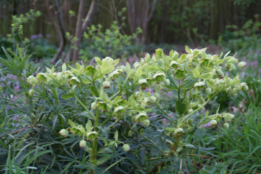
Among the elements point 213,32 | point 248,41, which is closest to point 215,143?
point 248,41

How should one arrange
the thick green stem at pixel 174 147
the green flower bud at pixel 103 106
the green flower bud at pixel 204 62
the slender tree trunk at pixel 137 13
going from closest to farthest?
1. the green flower bud at pixel 103 106
2. the green flower bud at pixel 204 62
3. the thick green stem at pixel 174 147
4. the slender tree trunk at pixel 137 13

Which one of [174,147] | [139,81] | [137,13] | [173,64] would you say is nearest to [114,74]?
[139,81]

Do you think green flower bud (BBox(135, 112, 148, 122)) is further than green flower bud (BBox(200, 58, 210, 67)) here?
No

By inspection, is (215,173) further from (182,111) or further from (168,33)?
(168,33)

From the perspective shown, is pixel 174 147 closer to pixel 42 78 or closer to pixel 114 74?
pixel 114 74

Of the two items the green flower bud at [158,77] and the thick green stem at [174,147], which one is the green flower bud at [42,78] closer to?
the green flower bud at [158,77]

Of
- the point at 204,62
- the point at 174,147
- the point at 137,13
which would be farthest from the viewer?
the point at 137,13

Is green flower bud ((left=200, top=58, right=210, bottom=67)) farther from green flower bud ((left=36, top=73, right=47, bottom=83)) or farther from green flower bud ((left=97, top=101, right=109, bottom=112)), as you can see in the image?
green flower bud ((left=36, top=73, right=47, bottom=83))

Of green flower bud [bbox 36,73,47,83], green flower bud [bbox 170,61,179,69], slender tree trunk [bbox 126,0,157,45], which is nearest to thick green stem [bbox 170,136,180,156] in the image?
green flower bud [bbox 170,61,179,69]

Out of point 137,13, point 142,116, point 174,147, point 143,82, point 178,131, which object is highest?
point 137,13

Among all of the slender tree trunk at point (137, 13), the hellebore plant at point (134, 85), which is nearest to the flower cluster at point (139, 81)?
the hellebore plant at point (134, 85)

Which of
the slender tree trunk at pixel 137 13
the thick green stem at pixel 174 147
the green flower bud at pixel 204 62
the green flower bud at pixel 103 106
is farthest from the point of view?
the slender tree trunk at pixel 137 13

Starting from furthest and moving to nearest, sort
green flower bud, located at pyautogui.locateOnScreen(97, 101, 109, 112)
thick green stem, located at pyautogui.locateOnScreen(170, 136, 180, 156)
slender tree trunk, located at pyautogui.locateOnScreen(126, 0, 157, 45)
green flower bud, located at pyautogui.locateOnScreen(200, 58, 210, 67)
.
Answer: slender tree trunk, located at pyautogui.locateOnScreen(126, 0, 157, 45)
thick green stem, located at pyautogui.locateOnScreen(170, 136, 180, 156)
green flower bud, located at pyautogui.locateOnScreen(200, 58, 210, 67)
green flower bud, located at pyautogui.locateOnScreen(97, 101, 109, 112)

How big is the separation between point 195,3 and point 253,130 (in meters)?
7.49
